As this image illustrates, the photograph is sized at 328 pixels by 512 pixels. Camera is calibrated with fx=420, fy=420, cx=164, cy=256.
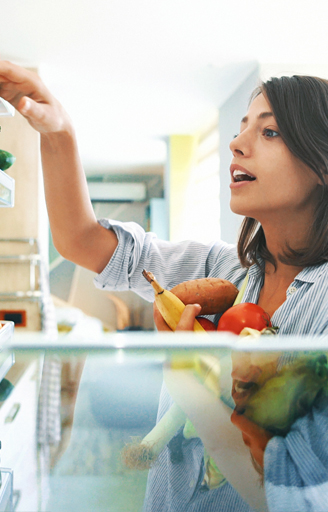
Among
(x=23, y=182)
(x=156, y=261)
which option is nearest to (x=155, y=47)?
(x=23, y=182)

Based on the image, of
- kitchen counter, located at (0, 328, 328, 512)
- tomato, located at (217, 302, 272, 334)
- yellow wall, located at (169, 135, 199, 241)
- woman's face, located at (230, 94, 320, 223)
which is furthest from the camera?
yellow wall, located at (169, 135, 199, 241)

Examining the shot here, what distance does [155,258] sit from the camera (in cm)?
77

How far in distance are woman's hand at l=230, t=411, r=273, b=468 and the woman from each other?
23cm

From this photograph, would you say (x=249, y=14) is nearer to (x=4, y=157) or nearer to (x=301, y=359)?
(x=4, y=157)

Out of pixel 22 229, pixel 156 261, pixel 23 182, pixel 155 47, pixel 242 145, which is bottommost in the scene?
pixel 22 229

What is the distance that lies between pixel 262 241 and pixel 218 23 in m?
1.88

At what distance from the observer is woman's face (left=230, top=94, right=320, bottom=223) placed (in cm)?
58

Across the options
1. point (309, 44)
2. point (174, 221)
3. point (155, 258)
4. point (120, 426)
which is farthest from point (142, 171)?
point (120, 426)

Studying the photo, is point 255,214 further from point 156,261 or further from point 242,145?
point 156,261

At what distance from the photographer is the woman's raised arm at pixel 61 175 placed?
0.50m

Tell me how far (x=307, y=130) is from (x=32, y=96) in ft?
1.21

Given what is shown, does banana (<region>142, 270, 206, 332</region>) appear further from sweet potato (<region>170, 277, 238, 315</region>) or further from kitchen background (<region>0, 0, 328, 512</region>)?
kitchen background (<region>0, 0, 328, 512</region>)

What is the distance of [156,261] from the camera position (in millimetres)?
773

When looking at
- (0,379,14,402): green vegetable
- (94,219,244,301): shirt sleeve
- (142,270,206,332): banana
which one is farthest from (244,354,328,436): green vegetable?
(94,219,244,301): shirt sleeve
